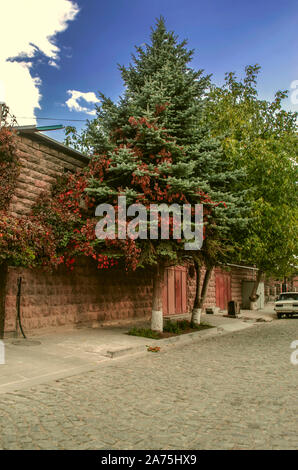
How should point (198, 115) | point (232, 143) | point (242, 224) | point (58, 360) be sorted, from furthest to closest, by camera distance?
point (232, 143)
point (198, 115)
point (242, 224)
point (58, 360)

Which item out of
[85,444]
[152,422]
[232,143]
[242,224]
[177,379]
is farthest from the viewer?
[232,143]

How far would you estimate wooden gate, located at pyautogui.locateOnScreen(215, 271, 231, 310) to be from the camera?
24.8 metres

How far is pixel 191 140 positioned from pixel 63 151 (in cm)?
406

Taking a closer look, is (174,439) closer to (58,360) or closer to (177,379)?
(177,379)

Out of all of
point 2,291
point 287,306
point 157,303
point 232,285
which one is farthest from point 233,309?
point 2,291

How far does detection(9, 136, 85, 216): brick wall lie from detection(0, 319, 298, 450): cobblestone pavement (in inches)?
204

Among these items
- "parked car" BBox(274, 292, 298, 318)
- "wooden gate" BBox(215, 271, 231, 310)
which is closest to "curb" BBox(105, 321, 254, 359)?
"parked car" BBox(274, 292, 298, 318)

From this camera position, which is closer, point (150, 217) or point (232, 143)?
point (150, 217)

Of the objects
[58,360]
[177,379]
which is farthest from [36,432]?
[58,360]

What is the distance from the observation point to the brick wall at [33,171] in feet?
35.7

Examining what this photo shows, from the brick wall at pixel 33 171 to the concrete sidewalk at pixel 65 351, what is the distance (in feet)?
11.8

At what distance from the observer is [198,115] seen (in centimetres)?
1269

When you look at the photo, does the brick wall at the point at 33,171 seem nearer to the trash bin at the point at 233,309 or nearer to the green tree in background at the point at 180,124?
the green tree in background at the point at 180,124

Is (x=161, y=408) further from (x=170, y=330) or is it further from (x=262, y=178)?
(x=262, y=178)
